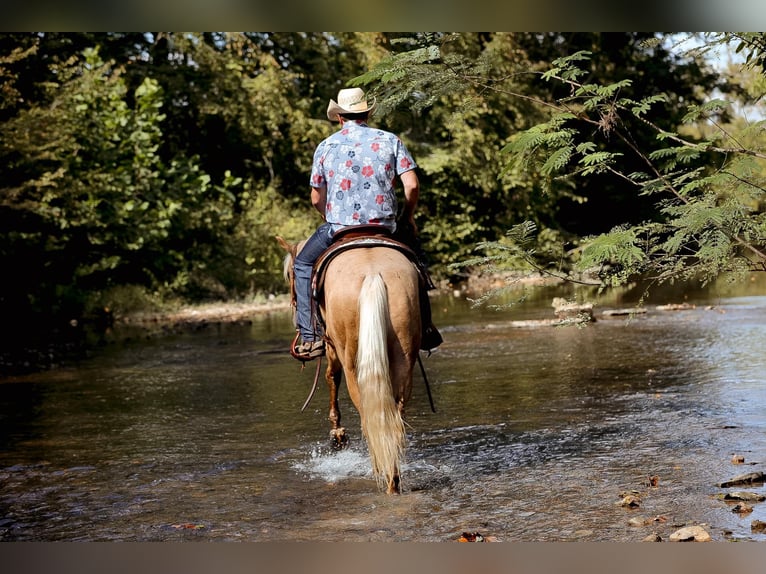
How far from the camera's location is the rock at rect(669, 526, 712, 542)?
15.1 ft

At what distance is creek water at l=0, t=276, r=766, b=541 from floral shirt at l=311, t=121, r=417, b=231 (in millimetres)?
1681

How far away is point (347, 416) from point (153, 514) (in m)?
3.39

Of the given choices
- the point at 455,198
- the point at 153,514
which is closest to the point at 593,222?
the point at 455,198

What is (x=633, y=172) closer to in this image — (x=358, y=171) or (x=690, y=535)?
(x=358, y=171)

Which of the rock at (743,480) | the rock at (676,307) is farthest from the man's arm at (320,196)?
the rock at (676,307)

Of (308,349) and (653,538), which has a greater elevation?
(308,349)

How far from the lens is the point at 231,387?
1112 centimetres

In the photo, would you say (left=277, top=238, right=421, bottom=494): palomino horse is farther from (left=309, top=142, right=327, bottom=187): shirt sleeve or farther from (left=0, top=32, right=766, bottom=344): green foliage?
(left=0, top=32, right=766, bottom=344): green foliage

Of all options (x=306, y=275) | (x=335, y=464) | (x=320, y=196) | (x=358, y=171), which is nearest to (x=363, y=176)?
(x=358, y=171)

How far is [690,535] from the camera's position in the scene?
462 centimetres

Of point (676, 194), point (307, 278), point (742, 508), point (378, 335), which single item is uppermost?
point (676, 194)

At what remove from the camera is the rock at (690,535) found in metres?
4.59

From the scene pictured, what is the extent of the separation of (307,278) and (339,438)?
1.35 metres

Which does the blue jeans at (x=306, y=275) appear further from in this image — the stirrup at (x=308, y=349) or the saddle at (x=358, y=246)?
the saddle at (x=358, y=246)
